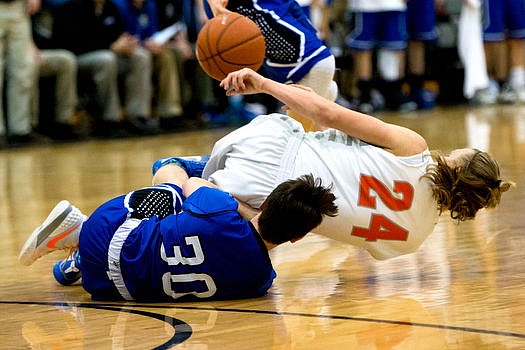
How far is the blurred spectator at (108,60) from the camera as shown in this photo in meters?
9.57

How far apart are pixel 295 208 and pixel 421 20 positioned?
359 inches

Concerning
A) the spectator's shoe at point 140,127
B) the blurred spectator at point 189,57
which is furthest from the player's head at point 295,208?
the blurred spectator at point 189,57

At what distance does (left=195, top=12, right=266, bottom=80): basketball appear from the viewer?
4.20 metres

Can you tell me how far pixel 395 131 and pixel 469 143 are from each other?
4.16 metres

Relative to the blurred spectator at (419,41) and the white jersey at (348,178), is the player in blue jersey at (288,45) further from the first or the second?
the blurred spectator at (419,41)

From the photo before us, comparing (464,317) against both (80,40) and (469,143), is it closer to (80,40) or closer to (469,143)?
(469,143)

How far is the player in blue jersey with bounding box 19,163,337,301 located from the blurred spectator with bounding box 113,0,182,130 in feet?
23.1


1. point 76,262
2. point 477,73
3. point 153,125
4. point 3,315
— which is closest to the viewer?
A: point 3,315

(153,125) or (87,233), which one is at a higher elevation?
(87,233)

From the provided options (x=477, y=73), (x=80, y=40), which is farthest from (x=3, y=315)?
(x=477, y=73)

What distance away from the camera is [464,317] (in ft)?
9.32

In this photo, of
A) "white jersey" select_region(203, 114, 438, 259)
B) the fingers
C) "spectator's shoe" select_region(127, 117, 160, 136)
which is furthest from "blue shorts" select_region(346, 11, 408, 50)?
the fingers

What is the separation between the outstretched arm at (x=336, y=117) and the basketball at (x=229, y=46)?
0.86 metres

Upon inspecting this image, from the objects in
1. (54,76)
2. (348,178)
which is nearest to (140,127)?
(54,76)
